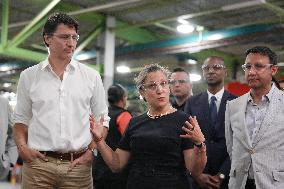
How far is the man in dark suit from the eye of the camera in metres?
3.40

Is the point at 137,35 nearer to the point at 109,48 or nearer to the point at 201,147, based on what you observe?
the point at 109,48

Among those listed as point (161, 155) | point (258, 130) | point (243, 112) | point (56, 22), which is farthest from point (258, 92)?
point (56, 22)

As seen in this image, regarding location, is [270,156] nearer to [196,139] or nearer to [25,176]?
[196,139]

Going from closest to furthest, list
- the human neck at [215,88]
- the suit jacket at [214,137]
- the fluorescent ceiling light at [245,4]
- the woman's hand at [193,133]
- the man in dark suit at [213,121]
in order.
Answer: the woman's hand at [193,133], the man in dark suit at [213,121], the suit jacket at [214,137], the human neck at [215,88], the fluorescent ceiling light at [245,4]

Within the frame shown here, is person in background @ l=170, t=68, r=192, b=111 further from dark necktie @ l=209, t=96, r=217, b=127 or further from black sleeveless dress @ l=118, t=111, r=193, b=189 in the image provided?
black sleeveless dress @ l=118, t=111, r=193, b=189

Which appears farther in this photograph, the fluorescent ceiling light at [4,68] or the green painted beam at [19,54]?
the fluorescent ceiling light at [4,68]

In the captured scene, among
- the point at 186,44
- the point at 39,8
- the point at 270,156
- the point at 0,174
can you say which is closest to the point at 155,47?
the point at 186,44

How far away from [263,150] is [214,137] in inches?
29.4

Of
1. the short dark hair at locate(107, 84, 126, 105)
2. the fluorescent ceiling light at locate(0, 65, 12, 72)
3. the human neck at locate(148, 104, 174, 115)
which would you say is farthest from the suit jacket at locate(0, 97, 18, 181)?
the fluorescent ceiling light at locate(0, 65, 12, 72)

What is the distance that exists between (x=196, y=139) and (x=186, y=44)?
20.9ft

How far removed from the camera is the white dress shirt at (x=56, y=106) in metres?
2.76

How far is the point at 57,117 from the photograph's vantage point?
2773 millimetres

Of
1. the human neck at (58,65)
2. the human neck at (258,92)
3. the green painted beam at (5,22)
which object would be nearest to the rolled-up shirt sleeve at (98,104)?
the human neck at (58,65)

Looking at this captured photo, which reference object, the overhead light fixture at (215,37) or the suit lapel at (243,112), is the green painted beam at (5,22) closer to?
the overhead light fixture at (215,37)
